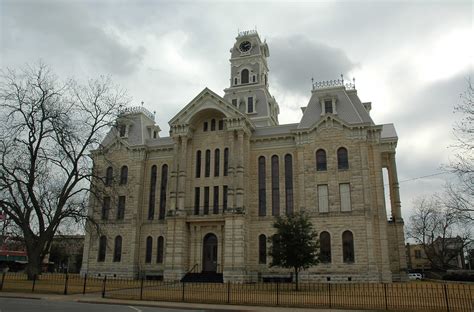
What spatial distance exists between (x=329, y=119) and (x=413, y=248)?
80.0 meters

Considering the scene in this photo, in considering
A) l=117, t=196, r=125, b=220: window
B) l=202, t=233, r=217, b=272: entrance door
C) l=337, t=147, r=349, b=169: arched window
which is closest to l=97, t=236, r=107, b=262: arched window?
l=117, t=196, r=125, b=220: window

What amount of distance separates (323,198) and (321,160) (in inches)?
146

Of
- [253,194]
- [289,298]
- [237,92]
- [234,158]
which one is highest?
[237,92]

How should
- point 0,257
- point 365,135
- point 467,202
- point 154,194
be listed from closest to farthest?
point 467,202, point 365,135, point 154,194, point 0,257

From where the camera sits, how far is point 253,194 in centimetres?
3941

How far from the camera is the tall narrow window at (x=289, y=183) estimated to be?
3816 centimetres

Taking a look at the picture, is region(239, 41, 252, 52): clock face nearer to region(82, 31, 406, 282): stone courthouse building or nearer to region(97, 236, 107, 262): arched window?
region(82, 31, 406, 282): stone courthouse building

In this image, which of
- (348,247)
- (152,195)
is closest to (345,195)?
(348,247)

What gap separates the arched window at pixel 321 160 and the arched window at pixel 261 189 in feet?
18.2

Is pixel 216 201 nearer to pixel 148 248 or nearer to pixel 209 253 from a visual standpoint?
pixel 209 253

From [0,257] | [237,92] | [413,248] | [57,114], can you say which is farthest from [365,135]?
[413,248]

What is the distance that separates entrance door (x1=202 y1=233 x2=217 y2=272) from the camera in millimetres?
38344

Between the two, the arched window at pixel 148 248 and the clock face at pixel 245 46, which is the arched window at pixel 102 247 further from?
the clock face at pixel 245 46

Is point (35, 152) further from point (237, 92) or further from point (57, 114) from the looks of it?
point (237, 92)
